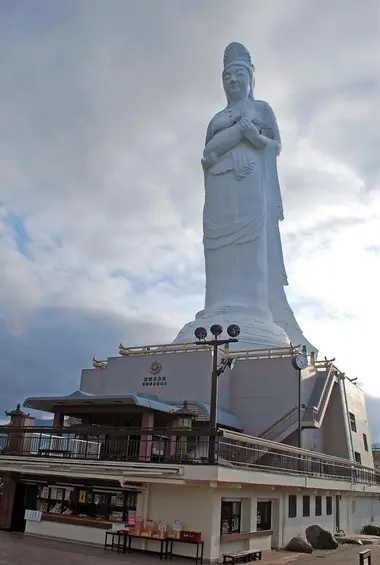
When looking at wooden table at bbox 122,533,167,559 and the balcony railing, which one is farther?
the balcony railing

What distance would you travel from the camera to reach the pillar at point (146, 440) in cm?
1595

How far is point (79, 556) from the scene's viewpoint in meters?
13.6

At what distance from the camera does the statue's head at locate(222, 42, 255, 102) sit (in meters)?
35.1

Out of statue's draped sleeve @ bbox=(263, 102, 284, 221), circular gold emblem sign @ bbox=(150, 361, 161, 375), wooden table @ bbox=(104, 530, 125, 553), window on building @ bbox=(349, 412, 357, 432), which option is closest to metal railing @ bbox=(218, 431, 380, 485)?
window on building @ bbox=(349, 412, 357, 432)

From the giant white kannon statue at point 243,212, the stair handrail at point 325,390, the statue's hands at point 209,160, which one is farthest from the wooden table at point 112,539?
the statue's hands at point 209,160

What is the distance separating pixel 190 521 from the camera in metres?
14.6

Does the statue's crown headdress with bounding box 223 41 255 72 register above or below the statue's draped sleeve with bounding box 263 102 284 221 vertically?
above

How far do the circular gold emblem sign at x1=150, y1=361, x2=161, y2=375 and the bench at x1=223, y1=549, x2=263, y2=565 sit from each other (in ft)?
41.1

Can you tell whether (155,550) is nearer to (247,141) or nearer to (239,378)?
(239,378)

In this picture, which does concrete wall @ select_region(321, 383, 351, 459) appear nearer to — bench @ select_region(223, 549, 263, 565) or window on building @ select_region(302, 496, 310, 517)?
window on building @ select_region(302, 496, 310, 517)

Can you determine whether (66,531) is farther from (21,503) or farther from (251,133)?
(251,133)

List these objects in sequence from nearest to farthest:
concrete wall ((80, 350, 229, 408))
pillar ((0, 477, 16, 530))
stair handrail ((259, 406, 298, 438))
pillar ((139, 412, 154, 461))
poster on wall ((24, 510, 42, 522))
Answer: pillar ((139, 412, 154, 461)) → poster on wall ((24, 510, 42, 522)) → pillar ((0, 477, 16, 530)) → stair handrail ((259, 406, 298, 438)) → concrete wall ((80, 350, 229, 408))

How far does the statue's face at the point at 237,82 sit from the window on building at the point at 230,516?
25731 millimetres

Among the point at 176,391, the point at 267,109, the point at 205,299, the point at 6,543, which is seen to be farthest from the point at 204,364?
the point at 267,109
